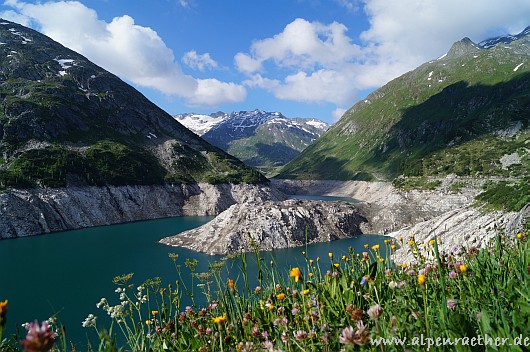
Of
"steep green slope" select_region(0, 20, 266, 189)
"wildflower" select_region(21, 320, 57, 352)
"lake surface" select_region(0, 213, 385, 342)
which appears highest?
"steep green slope" select_region(0, 20, 266, 189)

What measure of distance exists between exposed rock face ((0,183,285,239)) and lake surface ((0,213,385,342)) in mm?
4642

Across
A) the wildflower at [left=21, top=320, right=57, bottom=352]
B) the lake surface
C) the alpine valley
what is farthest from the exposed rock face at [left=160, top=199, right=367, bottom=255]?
the wildflower at [left=21, top=320, right=57, bottom=352]

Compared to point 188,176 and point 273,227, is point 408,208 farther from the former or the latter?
point 188,176

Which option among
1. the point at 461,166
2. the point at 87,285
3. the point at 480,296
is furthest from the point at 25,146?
the point at 461,166

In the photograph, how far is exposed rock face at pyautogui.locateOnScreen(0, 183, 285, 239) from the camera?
8350 cm

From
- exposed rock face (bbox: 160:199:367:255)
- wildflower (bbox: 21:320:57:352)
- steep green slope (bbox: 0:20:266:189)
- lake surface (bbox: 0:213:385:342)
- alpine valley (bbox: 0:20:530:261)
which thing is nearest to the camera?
wildflower (bbox: 21:320:57:352)

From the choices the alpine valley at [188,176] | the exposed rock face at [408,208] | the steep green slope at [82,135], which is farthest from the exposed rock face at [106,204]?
the exposed rock face at [408,208]

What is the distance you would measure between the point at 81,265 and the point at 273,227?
33.6 metres

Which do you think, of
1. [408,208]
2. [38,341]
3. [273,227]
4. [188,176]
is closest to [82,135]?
[188,176]

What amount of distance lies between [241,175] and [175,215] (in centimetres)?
4355

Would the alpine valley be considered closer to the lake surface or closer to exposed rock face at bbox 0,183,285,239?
exposed rock face at bbox 0,183,285,239

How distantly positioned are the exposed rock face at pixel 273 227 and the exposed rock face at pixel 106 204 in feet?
126

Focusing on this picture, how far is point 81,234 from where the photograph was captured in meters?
85.2

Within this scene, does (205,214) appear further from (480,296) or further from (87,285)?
(480,296)
